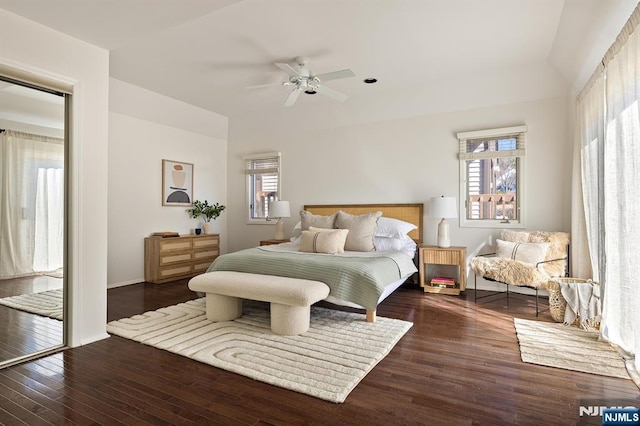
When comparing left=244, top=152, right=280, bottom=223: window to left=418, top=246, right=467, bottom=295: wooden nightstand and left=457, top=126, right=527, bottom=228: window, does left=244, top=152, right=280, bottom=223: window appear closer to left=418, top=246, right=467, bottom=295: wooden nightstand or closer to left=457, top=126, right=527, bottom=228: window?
left=418, top=246, right=467, bottom=295: wooden nightstand

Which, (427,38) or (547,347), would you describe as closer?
(547,347)

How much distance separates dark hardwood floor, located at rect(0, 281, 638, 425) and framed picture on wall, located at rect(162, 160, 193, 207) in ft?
10.8

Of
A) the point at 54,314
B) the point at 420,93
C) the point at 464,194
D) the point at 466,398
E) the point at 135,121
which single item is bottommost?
the point at 466,398

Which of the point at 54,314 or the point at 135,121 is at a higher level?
the point at 135,121

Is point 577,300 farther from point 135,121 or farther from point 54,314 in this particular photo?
point 135,121

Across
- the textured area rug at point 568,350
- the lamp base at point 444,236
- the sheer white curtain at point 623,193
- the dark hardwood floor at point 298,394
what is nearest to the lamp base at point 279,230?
the lamp base at point 444,236

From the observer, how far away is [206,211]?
20.8ft

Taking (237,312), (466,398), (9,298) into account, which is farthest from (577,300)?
(9,298)

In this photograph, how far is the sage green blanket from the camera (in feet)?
10.5

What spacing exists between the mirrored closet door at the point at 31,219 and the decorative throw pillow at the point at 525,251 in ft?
Answer: 15.2

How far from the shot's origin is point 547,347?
273 centimetres

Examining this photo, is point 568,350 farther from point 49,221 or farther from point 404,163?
point 49,221

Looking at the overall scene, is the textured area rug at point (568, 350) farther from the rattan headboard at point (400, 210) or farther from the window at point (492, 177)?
the rattan headboard at point (400, 210)

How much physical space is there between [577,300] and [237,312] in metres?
3.25
